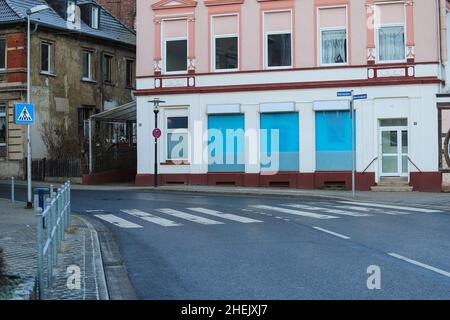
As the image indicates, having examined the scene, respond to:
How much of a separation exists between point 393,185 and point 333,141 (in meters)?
3.17

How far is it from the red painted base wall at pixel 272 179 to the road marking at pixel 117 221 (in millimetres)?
12174

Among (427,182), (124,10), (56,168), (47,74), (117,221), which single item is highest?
(124,10)

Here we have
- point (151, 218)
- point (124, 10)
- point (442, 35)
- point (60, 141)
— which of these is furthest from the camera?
point (124, 10)

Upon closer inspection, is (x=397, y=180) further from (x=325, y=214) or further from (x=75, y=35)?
(x=75, y=35)

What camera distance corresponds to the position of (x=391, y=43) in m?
27.9

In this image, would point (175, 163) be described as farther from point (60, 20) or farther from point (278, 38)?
point (60, 20)

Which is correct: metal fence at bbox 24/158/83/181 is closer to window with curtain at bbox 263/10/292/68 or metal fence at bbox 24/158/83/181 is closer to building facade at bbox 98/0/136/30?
window with curtain at bbox 263/10/292/68

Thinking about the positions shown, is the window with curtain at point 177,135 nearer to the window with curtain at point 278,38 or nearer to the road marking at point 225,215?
the window with curtain at point 278,38

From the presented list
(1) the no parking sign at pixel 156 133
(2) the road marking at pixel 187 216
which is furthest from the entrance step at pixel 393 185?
(2) the road marking at pixel 187 216

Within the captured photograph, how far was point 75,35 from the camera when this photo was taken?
3784 centimetres

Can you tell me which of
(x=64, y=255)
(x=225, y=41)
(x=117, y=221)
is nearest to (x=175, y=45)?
(x=225, y=41)

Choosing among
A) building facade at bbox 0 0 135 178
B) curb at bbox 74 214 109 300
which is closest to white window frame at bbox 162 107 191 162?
building facade at bbox 0 0 135 178
